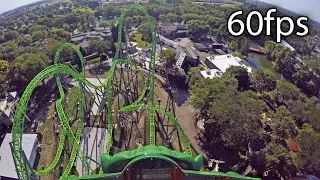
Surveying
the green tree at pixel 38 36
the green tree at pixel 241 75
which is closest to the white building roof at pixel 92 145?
the green tree at pixel 241 75

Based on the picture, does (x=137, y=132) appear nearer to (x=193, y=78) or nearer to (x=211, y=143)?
(x=211, y=143)

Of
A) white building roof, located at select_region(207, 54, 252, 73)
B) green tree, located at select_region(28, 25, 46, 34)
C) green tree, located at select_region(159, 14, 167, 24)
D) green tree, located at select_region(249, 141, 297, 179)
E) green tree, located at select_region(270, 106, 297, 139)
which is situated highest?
green tree, located at select_region(159, 14, 167, 24)

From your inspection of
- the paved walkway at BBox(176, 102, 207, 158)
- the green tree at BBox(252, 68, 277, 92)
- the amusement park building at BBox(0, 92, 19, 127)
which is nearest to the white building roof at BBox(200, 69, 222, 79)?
the green tree at BBox(252, 68, 277, 92)

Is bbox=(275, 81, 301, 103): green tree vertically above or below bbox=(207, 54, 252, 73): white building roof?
below

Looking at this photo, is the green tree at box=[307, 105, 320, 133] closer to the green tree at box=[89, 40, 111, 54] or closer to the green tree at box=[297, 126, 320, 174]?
the green tree at box=[297, 126, 320, 174]

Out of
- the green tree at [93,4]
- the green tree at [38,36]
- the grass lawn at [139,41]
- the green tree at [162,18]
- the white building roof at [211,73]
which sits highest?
the green tree at [93,4]

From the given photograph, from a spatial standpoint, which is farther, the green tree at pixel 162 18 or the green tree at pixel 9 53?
the green tree at pixel 162 18

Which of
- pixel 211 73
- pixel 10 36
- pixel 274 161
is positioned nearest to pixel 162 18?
pixel 211 73

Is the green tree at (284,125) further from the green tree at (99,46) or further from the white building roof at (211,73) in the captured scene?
the green tree at (99,46)
